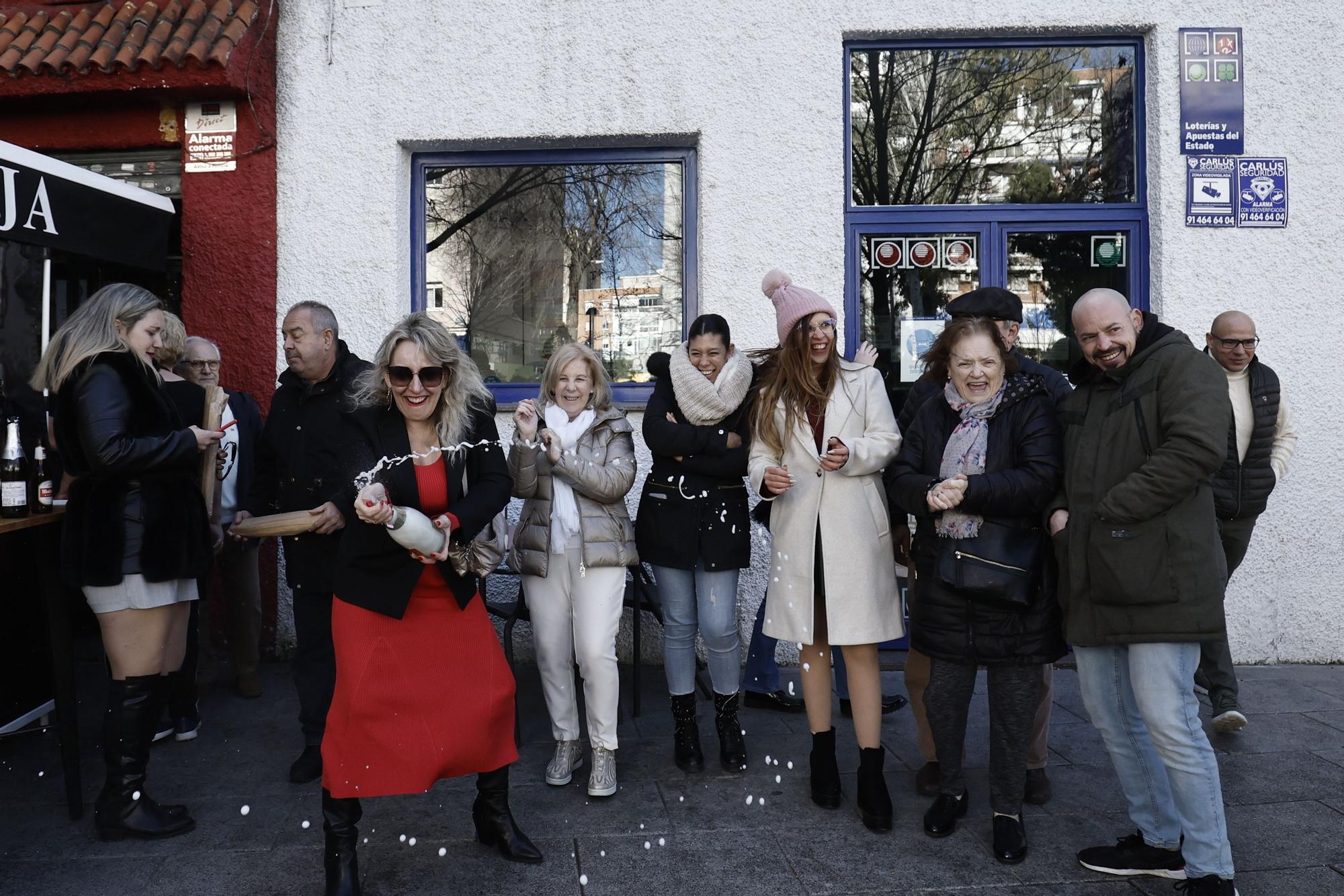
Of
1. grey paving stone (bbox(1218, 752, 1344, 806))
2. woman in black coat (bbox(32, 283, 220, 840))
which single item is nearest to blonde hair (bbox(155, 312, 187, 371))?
woman in black coat (bbox(32, 283, 220, 840))

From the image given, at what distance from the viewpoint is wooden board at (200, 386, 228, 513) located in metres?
4.13

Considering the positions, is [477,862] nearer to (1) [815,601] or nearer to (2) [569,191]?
(1) [815,601]

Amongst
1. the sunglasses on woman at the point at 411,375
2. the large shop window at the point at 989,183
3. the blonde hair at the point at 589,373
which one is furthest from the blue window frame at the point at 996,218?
the sunglasses on woman at the point at 411,375

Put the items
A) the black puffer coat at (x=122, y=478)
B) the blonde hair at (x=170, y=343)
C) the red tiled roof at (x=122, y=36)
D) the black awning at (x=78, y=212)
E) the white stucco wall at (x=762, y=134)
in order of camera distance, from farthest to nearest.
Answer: the white stucco wall at (x=762, y=134) < the red tiled roof at (x=122, y=36) < the black awning at (x=78, y=212) < the blonde hair at (x=170, y=343) < the black puffer coat at (x=122, y=478)

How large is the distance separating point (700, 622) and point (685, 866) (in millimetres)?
1120

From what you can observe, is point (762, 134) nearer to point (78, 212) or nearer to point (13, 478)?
point (78, 212)

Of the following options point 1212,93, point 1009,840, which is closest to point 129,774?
point 1009,840

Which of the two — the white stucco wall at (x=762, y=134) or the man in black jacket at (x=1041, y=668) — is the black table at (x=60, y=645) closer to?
the white stucco wall at (x=762, y=134)

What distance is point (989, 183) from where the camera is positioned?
6.06m

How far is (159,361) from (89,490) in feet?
1.89

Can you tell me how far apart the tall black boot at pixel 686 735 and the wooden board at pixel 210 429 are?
2080 mm

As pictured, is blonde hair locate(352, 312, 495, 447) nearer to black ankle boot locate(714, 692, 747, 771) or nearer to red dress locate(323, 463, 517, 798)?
red dress locate(323, 463, 517, 798)

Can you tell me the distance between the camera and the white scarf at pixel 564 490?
12.8 feet

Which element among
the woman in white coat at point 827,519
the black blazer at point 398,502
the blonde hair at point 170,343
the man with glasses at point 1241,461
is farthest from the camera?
the man with glasses at point 1241,461
